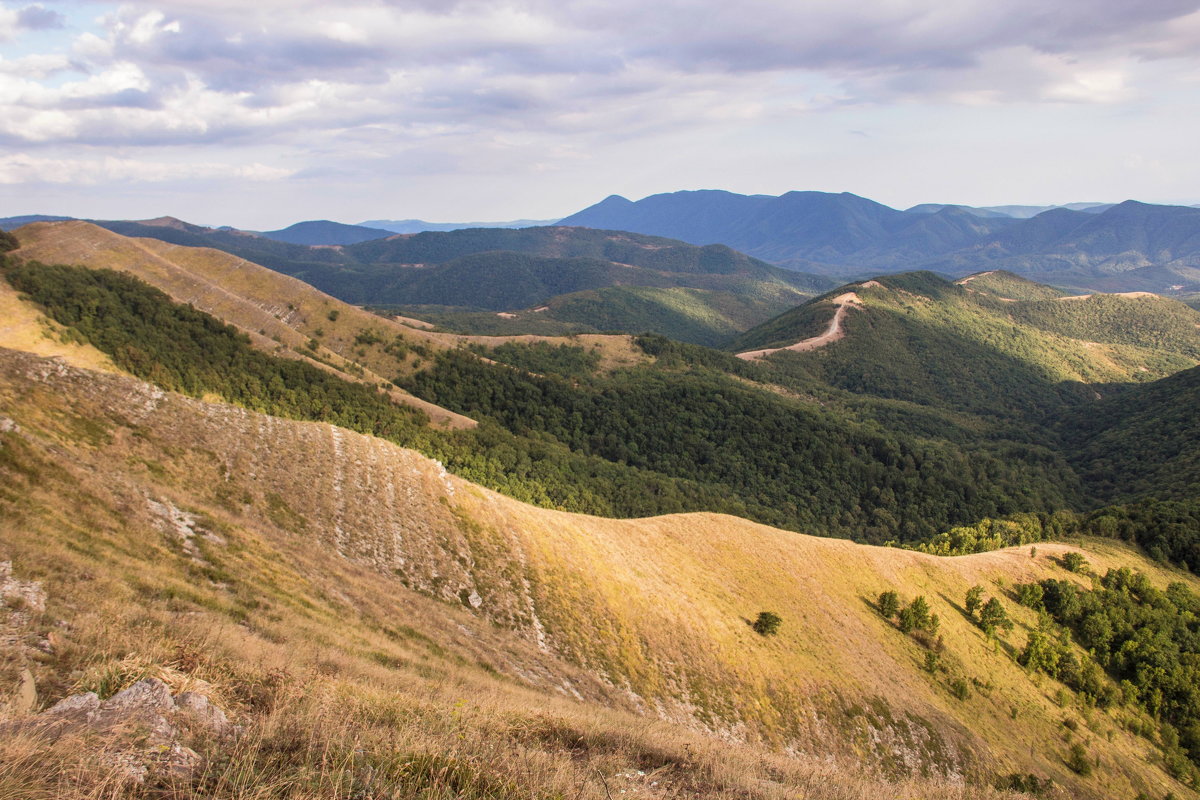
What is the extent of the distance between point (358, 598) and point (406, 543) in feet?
Result: 23.8

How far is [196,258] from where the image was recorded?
12481cm

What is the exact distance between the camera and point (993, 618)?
1751 inches

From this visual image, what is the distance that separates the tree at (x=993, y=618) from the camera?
44281 mm

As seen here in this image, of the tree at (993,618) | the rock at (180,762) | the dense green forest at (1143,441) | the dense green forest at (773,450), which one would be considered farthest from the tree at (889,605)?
the dense green forest at (1143,441)

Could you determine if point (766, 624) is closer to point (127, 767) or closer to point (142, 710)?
point (142, 710)

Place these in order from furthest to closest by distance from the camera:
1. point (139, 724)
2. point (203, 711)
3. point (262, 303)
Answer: point (262, 303)
point (203, 711)
point (139, 724)

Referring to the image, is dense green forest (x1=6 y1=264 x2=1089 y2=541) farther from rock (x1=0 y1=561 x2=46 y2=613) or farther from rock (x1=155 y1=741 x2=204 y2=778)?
rock (x1=155 y1=741 x2=204 y2=778)

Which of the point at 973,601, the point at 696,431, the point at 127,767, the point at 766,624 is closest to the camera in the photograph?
the point at 127,767

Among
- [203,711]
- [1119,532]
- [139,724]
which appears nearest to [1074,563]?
[1119,532]

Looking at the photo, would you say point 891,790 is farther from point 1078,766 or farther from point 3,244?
point 3,244

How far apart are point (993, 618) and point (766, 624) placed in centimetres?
2206

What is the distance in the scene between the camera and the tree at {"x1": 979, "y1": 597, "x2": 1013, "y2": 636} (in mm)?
44281

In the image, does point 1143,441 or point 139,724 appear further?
point 1143,441

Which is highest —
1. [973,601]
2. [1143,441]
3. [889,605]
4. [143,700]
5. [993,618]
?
[143,700]
